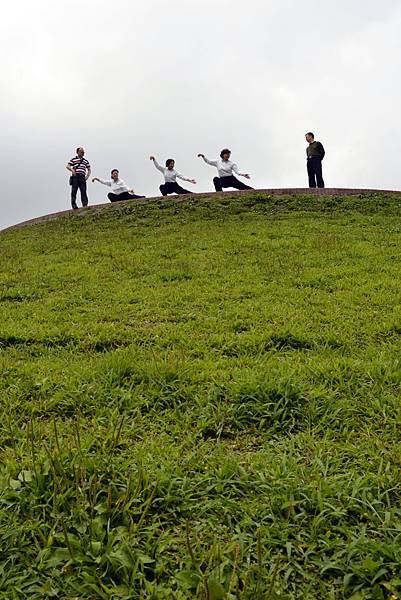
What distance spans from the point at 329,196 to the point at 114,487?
1352cm

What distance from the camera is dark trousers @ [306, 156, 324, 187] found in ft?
48.8

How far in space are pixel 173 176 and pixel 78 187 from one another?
296 cm

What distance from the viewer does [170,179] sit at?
16.0 metres

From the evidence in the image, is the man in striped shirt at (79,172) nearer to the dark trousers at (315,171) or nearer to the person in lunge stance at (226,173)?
the person in lunge stance at (226,173)

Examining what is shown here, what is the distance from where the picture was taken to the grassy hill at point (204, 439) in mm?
2084

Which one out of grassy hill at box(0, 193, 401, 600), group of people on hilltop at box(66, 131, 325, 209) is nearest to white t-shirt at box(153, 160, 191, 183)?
group of people on hilltop at box(66, 131, 325, 209)

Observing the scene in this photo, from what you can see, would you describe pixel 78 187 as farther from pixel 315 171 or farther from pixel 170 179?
pixel 315 171

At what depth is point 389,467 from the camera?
2670mm

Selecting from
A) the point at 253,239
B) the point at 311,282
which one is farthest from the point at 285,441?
the point at 253,239

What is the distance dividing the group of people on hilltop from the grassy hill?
859 centimetres

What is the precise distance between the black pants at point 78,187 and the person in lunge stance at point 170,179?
224cm

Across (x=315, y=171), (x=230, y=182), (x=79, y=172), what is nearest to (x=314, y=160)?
(x=315, y=171)

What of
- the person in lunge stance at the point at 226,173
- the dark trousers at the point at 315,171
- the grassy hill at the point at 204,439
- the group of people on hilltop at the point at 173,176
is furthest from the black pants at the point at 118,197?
the grassy hill at the point at 204,439

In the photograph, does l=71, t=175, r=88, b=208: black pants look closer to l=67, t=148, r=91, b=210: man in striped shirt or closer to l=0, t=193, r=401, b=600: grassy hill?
l=67, t=148, r=91, b=210: man in striped shirt
